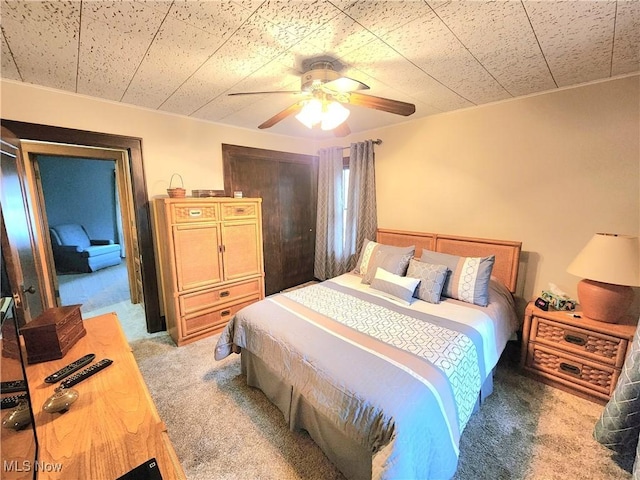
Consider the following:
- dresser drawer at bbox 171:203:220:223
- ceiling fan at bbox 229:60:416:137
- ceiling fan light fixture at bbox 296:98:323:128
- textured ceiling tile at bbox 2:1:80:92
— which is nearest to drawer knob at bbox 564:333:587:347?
ceiling fan at bbox 229:60:416:137

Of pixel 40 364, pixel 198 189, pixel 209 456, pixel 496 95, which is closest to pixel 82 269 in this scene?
pixel 198 189

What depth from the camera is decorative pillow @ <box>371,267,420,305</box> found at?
228 cm

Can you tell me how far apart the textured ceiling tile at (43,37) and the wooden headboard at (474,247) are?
3137 mm

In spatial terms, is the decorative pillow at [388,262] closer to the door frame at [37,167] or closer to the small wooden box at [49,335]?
the small wooden box at [49,335]

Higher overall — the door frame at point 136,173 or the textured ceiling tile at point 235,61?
the textured ceiling tile at point 235,61

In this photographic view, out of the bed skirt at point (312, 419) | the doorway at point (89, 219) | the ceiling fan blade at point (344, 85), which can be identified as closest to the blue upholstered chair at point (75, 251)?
the doorway at point (89, 219)

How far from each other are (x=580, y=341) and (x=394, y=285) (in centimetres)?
136

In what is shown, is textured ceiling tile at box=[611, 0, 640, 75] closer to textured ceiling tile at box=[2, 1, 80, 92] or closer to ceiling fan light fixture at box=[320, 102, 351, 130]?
ceiling fan light fixture at box=[320, 102, 351, 130]

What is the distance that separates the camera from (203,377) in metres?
2.25

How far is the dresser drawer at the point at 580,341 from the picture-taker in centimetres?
183

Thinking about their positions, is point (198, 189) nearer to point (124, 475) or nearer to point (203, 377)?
point (203, 377)

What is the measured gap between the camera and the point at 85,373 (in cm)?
124

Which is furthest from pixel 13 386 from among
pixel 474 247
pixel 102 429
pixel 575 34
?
pixel 474 247

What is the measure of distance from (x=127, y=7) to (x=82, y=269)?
6.00 m
